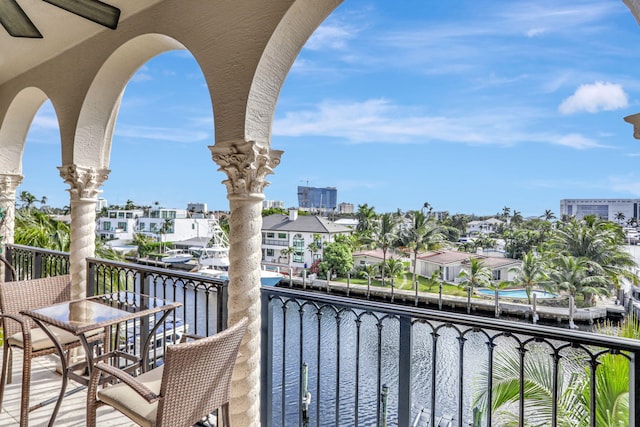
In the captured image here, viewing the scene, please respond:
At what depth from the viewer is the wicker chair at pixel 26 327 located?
7.20ft

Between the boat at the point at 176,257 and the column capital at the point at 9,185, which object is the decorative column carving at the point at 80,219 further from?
the boat at the point at 176,257

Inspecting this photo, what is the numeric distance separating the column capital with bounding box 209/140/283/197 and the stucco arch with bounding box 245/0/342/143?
3.3 inches

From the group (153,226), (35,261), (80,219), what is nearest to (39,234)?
(35,261)

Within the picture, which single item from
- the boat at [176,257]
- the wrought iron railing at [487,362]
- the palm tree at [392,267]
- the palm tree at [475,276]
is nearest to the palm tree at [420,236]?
the palm tree at [392,267]

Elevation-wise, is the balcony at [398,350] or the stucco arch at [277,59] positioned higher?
the stucco arch at [277,59]

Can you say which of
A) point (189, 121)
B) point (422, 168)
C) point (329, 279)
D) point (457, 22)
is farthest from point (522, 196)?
point (189, 121)

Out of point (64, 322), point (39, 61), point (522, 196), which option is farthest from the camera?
point (522, 196)

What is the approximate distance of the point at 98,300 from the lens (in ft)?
9.27

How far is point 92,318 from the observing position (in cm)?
227

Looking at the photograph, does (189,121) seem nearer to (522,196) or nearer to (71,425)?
(522,196)

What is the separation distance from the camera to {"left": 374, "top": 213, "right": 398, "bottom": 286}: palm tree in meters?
34.2

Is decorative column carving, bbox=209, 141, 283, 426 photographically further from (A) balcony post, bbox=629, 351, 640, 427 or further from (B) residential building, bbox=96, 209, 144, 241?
(B) residential building, bbox=96, 209, 144, 241

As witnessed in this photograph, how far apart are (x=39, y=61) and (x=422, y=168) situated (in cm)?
6190

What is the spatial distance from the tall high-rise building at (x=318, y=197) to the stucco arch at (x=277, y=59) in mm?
59337
